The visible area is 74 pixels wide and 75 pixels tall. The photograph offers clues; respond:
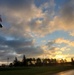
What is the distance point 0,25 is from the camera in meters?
68.1

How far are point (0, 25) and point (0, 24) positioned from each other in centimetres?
40

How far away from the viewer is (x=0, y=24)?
68.4 meters
